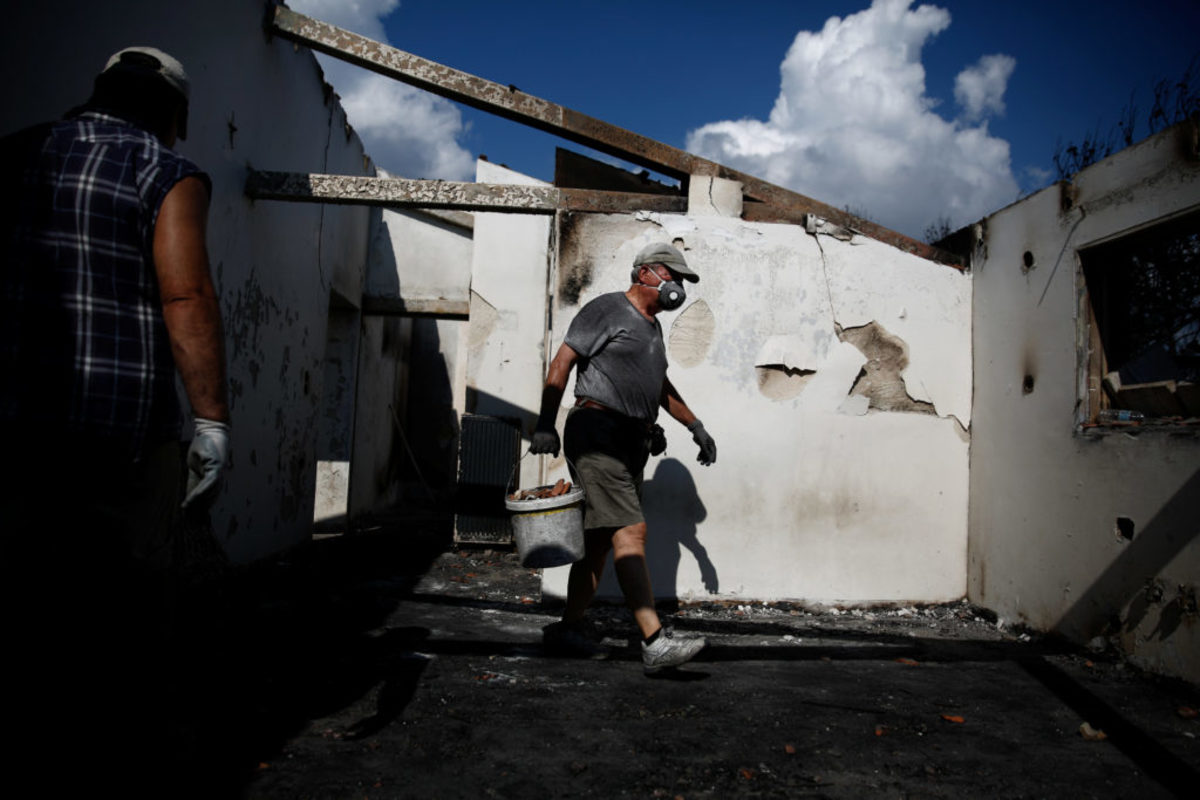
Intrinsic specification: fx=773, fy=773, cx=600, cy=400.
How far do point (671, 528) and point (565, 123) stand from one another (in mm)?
2523

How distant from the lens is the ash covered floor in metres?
2.15

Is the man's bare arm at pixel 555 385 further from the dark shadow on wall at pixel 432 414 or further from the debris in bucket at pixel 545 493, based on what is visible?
the dark shadow on wall at pixel 432 414

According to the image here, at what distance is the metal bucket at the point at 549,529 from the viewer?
3135 mm

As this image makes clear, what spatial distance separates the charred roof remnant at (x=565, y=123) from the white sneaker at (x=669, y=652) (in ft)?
9.07

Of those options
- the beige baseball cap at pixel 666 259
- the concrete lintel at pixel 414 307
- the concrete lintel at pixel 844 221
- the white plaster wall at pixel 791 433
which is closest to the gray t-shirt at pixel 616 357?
the beige baseball cap at pixel 666 259

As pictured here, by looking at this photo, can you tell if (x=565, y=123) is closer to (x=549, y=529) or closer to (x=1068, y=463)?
(x=549, y=529)

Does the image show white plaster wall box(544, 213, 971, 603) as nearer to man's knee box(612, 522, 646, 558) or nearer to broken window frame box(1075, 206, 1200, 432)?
broken window frame box(1075, 206, 1200, 432)

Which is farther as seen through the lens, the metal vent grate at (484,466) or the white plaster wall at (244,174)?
the metal vent grate at (484,466)

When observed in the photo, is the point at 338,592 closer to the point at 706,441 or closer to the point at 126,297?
the point at 706,441

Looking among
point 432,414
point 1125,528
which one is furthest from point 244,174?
point 432,414

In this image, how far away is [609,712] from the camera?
2.70 metres

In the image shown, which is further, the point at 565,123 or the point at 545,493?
the point at 565,123

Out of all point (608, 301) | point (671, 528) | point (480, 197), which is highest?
point (480, 197)

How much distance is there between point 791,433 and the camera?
467 centimetres
